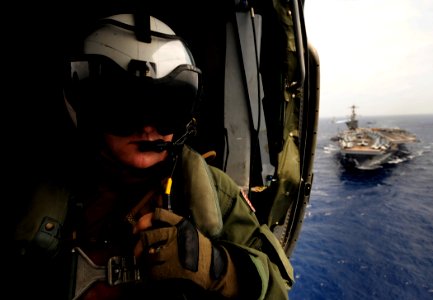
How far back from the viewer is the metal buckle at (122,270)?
3.70 ft

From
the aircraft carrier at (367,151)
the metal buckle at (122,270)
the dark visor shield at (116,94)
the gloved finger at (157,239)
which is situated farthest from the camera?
the aircraft carrier at (367,151)

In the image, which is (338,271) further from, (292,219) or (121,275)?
(121,275)

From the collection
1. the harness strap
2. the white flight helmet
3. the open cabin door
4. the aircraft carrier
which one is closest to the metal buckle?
the harness strap

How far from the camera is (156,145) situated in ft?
4.11

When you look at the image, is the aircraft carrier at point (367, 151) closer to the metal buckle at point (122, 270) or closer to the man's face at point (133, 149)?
the man's face at point (133, 149)

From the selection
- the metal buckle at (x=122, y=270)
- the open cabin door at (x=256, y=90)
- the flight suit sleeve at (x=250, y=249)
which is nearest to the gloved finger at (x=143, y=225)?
the metal buckle at (x=122, y=270)

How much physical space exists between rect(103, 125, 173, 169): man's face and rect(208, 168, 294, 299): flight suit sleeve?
43cm

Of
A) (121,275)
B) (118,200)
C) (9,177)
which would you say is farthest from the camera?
(9,177)

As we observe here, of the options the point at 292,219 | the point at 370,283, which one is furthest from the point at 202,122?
the point at 370,283

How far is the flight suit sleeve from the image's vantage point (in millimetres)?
1197

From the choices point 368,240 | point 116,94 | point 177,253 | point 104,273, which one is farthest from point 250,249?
point 368,240

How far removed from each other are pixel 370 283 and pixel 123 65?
Answer: 29307 millimetres

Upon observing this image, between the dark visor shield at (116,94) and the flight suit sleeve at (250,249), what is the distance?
0.55 m

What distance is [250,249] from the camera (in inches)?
50.3
